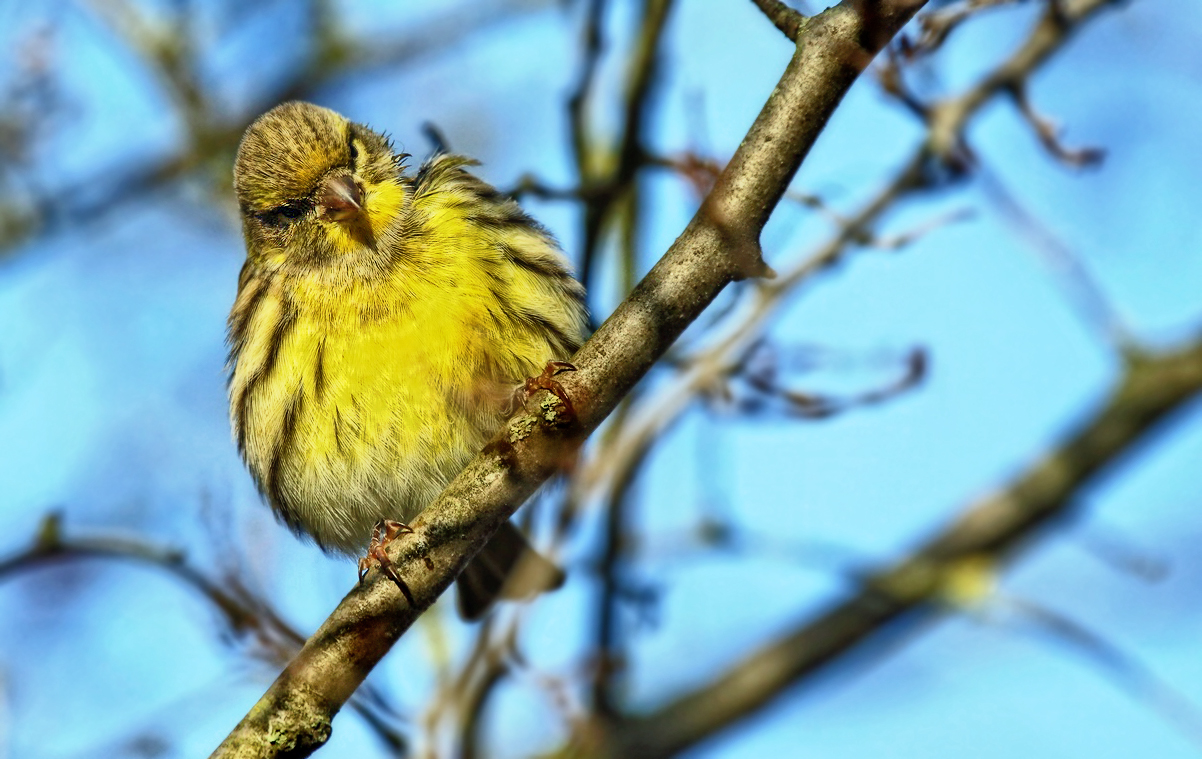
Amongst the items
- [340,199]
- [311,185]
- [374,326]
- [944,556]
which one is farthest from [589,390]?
[944,556]

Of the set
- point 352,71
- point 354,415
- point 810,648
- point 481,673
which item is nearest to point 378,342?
point 354,415

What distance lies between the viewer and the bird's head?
468 centimetres

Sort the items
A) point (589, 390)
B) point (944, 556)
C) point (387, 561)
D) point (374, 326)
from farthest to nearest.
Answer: point (944, 556) < point (374, 326) < point (387, 561) < point (589, 390)

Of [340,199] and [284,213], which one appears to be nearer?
[340,199]

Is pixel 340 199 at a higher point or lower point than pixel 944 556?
higher

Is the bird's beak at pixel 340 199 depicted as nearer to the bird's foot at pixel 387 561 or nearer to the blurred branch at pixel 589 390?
the bird's foot at pixel 387 561

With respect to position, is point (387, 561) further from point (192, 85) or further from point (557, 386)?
point (192, 85)

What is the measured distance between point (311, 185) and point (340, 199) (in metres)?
0.30

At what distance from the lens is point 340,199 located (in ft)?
15.4

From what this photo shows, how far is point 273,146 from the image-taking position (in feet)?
16.3

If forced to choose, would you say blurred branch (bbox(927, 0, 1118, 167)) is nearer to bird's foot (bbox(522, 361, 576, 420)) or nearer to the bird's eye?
bird's foot (bbox(522, 361, 576, 420))

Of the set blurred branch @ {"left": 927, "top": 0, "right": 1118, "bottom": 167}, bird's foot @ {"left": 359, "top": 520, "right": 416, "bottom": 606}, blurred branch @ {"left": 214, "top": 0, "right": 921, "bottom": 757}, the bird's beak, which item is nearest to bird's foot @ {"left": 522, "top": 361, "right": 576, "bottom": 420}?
blurred branch @ {"left": 214, "top": 0, "right": 921, "bottom": 757}

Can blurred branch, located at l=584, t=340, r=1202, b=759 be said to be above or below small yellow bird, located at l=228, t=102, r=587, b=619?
below

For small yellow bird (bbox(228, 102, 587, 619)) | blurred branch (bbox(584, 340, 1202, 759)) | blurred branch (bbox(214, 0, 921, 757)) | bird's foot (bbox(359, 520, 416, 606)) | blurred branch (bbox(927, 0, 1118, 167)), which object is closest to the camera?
blurred branch (bbox(214, 0, 921, 757))
